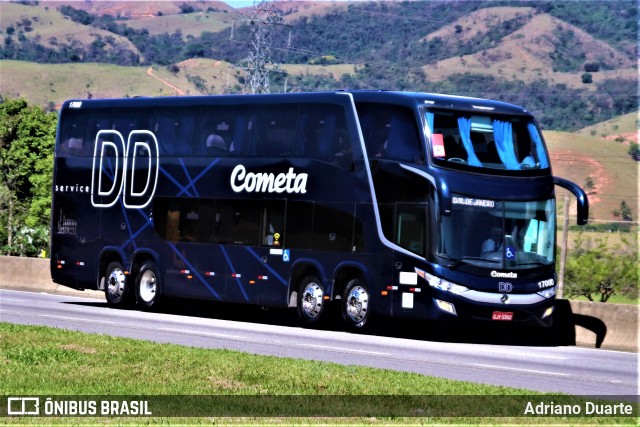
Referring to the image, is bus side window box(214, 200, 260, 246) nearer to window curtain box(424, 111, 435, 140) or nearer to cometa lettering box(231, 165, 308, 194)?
cometa lettering box(231, 165, 308, 194)

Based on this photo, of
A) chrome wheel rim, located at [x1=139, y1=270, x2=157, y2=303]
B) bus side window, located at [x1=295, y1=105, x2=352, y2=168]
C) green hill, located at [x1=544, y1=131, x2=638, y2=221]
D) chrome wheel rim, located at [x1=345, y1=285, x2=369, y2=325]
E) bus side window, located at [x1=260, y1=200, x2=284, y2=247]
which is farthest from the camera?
green hill, located at [x1=544, y1=131, x2=638, y2=221]

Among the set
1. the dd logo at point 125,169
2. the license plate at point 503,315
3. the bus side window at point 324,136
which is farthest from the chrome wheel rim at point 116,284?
the license plate at point 503,315

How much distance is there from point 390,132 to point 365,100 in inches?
37.4

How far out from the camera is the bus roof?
24.9 metres

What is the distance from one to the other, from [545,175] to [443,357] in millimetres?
5357

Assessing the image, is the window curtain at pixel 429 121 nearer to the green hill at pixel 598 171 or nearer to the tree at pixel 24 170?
the tree at pixel 24 170

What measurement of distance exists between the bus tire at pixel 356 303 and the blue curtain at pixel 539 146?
12.8 feet

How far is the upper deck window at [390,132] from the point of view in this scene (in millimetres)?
24672

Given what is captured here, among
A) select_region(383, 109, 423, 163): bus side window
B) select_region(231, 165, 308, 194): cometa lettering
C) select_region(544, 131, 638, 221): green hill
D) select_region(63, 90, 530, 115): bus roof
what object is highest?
select_region(544, 131, 638, 221): green hill

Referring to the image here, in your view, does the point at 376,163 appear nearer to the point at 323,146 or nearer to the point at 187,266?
the point at 323,146

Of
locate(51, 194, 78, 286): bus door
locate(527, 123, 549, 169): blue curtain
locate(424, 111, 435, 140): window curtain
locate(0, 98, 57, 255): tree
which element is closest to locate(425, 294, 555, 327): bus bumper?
locate(527, 123, 549, 169): blue curtain

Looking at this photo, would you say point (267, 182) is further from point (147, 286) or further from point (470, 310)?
point (470, 310)

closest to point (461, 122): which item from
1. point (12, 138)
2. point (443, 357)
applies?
point (443, 357)

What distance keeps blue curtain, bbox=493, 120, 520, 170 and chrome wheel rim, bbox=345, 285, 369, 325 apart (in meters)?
3.49
